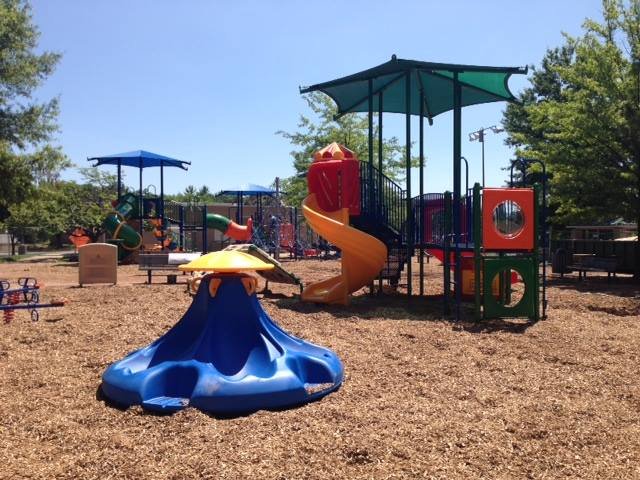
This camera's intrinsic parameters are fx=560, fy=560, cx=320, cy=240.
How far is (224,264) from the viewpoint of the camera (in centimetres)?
526

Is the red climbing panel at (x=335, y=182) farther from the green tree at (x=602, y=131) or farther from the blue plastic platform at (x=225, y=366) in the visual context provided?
the green tree at (x=602, y=131)

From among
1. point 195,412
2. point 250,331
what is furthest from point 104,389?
point 250,331

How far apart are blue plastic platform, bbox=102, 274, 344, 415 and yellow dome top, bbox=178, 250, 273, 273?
242 millimetres

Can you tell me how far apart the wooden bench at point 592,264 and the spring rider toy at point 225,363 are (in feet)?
45.8

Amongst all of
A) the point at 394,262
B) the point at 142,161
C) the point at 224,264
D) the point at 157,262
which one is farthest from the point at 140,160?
the point at 224,264

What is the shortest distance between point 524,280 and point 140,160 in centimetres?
2079

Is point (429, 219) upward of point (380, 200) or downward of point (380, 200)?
downward

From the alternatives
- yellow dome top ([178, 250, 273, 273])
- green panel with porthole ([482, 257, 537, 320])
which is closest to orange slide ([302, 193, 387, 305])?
green panel with porthole ([482, 257, 537, 320])

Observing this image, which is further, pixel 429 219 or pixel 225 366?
pixel 429 219

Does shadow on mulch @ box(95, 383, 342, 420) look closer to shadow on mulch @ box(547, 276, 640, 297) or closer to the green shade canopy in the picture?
the green shade canopy

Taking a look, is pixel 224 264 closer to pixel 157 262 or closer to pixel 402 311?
pixel 402 311

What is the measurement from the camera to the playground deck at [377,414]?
3.68 m

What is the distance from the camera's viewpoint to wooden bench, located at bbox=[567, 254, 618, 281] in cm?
1683

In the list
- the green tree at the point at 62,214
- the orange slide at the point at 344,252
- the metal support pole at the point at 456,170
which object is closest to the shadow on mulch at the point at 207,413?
the metal support pole at the point at 456,170
